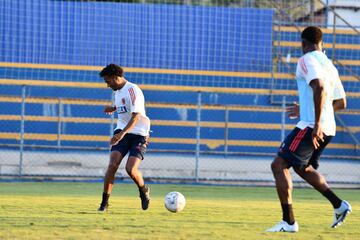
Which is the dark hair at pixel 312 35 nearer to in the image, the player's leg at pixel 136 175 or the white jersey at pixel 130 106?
the white jersey at pixel 130 106

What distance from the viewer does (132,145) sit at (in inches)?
469

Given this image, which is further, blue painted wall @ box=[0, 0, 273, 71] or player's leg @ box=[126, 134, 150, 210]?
blue painted wall @ box=[0, 0, 273, 71]

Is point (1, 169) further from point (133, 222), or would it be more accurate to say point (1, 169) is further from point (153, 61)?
point (133, 222)

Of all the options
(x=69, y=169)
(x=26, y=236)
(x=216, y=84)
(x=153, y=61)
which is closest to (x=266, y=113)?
(x=216, y=84)

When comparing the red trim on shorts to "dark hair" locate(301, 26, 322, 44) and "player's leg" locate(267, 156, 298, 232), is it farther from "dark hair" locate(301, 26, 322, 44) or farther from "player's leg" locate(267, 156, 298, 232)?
"dark hair" locate(301, 26, 322, 44)

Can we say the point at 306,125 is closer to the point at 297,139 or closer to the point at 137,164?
the point at 297,139

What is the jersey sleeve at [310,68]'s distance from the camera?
868cm

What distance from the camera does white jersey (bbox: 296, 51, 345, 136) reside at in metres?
8.73

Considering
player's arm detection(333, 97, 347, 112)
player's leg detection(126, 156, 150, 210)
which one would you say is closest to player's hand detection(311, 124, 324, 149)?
player's arm detection(333, 97, 347, 112)

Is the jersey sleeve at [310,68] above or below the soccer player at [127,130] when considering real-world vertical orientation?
above

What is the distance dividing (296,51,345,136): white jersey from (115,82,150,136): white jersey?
314 centimetres

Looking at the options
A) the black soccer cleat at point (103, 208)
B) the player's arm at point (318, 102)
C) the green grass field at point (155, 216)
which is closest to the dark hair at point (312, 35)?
the player's arm at point (318, 102)

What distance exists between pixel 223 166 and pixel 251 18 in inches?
199

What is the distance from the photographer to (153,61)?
24.7 meters
